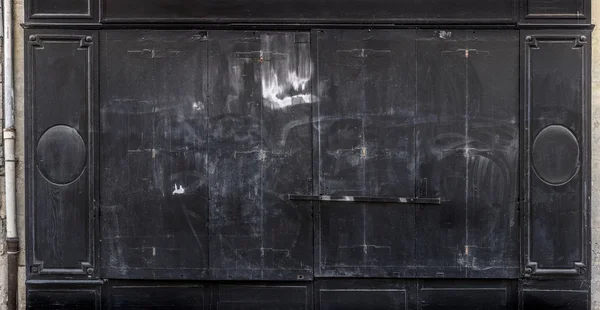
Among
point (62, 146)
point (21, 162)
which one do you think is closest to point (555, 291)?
point (62, 146)

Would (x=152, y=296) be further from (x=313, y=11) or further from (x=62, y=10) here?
(x=313, y=11)

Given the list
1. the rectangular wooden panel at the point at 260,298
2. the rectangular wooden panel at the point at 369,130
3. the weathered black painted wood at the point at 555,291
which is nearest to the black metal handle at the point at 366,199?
the rectangular wooden panel at the point at 369,130

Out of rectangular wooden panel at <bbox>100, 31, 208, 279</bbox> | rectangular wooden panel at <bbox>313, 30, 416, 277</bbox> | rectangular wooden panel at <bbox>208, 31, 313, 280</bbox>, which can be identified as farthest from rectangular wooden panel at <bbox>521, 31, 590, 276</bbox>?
rectangular wooden panel at <bbox>100, 31, 208, 279</bbox>

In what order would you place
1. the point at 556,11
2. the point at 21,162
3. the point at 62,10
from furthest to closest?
the point at 21,162
the point at 62,10
the point at 556,11

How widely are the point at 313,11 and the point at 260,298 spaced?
3.19 meters

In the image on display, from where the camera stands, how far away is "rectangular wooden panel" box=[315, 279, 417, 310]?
6.37 meters

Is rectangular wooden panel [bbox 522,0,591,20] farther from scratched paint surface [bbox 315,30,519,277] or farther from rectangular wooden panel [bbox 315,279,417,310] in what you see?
rectangular wooden panel [bbox 315,279,417,310]

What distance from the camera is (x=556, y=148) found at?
626cm

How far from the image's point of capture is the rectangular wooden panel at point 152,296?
21.2 ft

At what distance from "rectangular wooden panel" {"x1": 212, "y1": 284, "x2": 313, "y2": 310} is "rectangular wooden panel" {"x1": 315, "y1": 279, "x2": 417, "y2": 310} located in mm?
231

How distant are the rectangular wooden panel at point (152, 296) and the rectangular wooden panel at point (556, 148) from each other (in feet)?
12.2

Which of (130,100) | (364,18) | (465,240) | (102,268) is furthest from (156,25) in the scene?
(465,240)

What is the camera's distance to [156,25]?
6363 mm

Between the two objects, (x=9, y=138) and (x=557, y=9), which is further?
(x=9, y=138)
